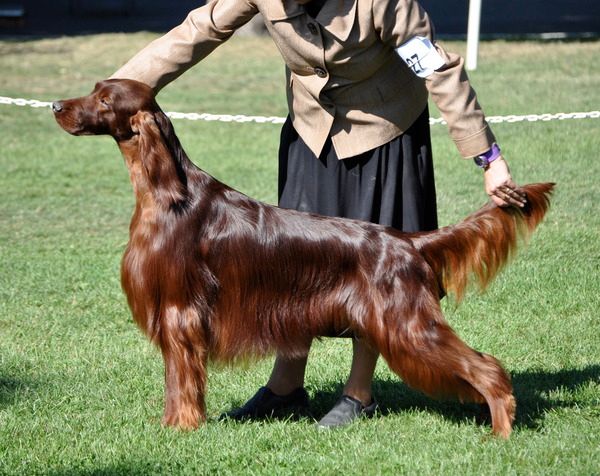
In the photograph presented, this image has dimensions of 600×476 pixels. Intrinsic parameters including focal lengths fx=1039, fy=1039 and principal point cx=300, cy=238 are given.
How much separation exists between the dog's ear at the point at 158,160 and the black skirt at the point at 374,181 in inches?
27.4

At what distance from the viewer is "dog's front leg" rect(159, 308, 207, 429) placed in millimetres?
4328

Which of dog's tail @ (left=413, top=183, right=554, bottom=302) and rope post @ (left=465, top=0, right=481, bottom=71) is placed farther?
rope post @ (left=465, top=0, right=481, bottom=71)

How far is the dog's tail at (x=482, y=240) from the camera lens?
4.32m

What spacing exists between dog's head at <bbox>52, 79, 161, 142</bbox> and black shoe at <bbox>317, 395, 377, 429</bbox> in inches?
60.5

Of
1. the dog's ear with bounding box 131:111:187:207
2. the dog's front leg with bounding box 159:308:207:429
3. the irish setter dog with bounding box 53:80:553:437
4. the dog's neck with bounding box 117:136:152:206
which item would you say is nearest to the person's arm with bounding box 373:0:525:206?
the irish setter dog with bounding box 53:80:553:437

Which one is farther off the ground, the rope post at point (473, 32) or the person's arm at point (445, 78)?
the person's arm at point (445, 78)

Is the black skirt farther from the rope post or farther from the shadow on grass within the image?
the rope post

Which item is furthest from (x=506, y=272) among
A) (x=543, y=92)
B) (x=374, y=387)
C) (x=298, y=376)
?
(x=543, y=92)

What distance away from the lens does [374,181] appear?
4613 millimetres

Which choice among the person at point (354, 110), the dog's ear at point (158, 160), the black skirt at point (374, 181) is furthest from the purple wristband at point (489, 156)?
the dog's ear at point (158, 160)

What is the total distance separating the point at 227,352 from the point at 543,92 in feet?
38.5

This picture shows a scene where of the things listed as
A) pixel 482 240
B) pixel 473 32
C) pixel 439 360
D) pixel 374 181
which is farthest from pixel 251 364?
pixel 473 32

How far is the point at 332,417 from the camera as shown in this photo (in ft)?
15.3

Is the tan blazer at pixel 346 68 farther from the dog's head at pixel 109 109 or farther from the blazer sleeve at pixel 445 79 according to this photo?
the dog's head at pixel 109 109
